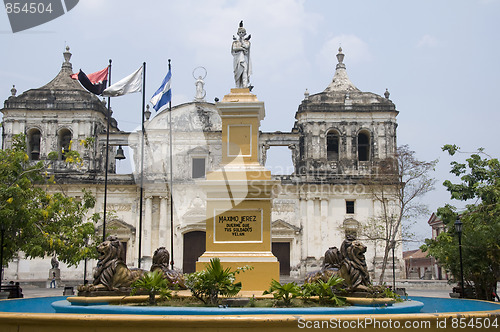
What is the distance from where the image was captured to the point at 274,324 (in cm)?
631

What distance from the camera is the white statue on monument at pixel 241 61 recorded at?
1289 cm

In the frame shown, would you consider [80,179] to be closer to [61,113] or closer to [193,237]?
[61,113]

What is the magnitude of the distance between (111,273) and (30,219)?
35.8 feet

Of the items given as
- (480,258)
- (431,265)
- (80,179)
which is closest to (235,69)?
(480,258)

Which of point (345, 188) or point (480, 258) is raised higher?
point (345, 188)

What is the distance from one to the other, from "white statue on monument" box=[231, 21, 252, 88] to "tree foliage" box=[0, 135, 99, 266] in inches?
383

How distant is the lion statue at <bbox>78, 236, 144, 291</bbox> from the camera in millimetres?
9273

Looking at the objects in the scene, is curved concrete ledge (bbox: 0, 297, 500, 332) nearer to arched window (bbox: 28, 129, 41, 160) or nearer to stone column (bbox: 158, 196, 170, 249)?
stone column (bbox: 158, 196, 170, 249)

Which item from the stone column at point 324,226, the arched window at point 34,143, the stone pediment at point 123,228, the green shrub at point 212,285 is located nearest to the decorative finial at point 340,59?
the stone column at point 324,226

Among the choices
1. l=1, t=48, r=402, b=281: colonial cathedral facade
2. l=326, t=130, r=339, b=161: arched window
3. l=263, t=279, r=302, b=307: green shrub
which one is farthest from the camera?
l=326, t=130, r=339, b=161: arched window

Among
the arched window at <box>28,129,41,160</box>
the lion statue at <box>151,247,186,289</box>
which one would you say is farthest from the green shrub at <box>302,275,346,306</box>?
the arched window at <box>28,129,41,160</box>

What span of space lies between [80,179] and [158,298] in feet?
90.2

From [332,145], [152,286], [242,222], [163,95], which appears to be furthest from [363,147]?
[152,286]

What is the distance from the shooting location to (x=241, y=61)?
12883 millimetres
